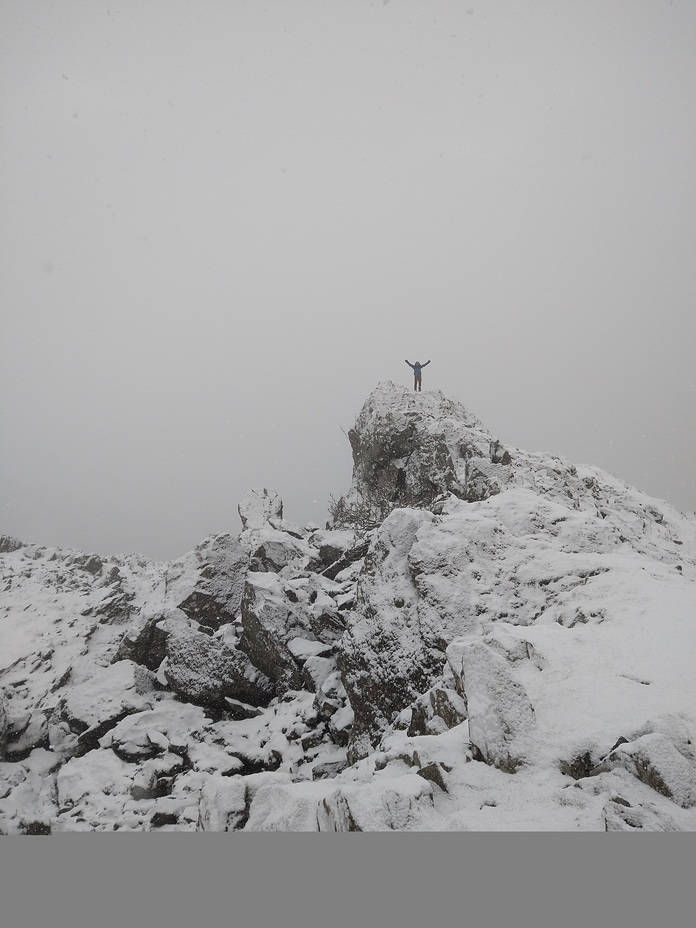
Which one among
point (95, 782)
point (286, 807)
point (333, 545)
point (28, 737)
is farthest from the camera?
point (333, 545)

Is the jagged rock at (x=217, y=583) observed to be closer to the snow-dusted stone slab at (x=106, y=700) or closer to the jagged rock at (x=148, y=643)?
the jagged rock at (x=148, y=643)

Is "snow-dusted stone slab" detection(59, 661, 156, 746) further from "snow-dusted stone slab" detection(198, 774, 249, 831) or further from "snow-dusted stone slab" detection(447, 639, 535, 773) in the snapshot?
"snow-dusted stone slab" detection(447, 639, 535, 773)

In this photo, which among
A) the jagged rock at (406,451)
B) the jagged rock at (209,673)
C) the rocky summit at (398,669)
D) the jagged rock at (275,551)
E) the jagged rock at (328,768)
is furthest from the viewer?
the jagged rock at (275,551)

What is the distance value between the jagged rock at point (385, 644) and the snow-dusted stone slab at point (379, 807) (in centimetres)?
609

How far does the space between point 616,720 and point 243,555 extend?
22.2m

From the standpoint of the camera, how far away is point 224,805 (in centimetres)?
768

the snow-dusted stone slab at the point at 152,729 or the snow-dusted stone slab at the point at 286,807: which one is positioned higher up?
the snow-dusted stone slab at the point at 286,807

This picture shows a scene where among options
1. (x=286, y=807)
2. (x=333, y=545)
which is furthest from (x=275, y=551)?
(x=286, y=807)

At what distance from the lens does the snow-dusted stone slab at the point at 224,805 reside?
7.58 metres

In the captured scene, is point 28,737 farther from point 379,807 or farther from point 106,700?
point 379,807

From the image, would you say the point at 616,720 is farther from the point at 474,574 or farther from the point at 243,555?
the point at 243,555

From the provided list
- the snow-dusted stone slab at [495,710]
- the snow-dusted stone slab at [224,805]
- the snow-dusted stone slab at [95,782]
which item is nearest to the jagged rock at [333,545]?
the snow-dusted stone slab at [95,782]

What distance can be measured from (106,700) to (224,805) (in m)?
15.1

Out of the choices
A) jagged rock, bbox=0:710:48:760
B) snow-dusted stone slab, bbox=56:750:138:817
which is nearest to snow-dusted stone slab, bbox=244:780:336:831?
snow-dusted stone slab, bbox=56:750:138:817
